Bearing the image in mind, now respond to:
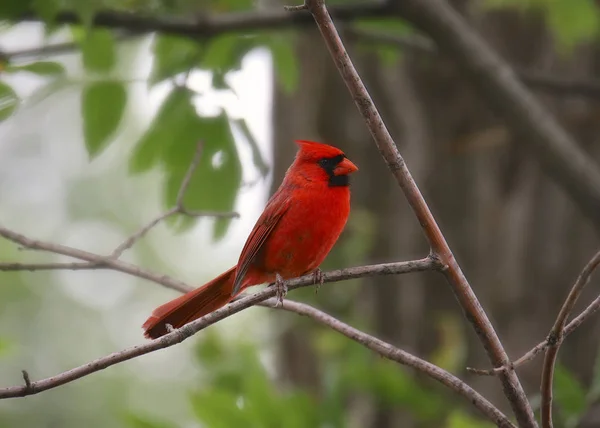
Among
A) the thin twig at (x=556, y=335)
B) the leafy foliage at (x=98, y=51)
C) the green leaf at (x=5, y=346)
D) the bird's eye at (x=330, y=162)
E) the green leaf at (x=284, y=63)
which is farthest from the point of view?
the green leaf at (x=284, y=63)

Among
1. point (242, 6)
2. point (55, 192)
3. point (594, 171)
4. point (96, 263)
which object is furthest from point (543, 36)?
point (55, 192)

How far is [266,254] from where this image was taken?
8.67ft

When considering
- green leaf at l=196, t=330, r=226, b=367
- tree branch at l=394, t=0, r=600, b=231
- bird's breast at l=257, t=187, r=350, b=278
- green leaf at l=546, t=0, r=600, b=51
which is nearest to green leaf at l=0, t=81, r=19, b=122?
bird's breast at l=257, t=187, r=350, b=278

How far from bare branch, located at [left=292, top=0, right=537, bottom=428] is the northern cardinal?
0.91m

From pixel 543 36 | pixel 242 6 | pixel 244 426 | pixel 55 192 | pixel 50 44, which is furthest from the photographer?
pixel 55 192

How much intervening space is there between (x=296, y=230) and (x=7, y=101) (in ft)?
3.29

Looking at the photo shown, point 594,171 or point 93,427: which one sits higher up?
point 594,171

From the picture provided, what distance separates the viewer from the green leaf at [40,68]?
2670 millimetres

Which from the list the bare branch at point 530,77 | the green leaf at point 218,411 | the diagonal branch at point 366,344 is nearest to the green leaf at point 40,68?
the green leaf at point 218,411

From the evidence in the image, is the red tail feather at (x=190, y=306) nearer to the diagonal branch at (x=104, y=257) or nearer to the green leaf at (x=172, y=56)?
the diagonal branch at (x=104, y=257)

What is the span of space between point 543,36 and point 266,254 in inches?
103

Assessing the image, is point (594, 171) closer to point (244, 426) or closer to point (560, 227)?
point (560, 227)

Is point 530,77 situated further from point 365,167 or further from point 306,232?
point 306,232

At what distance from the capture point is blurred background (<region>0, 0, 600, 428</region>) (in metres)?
2.82
